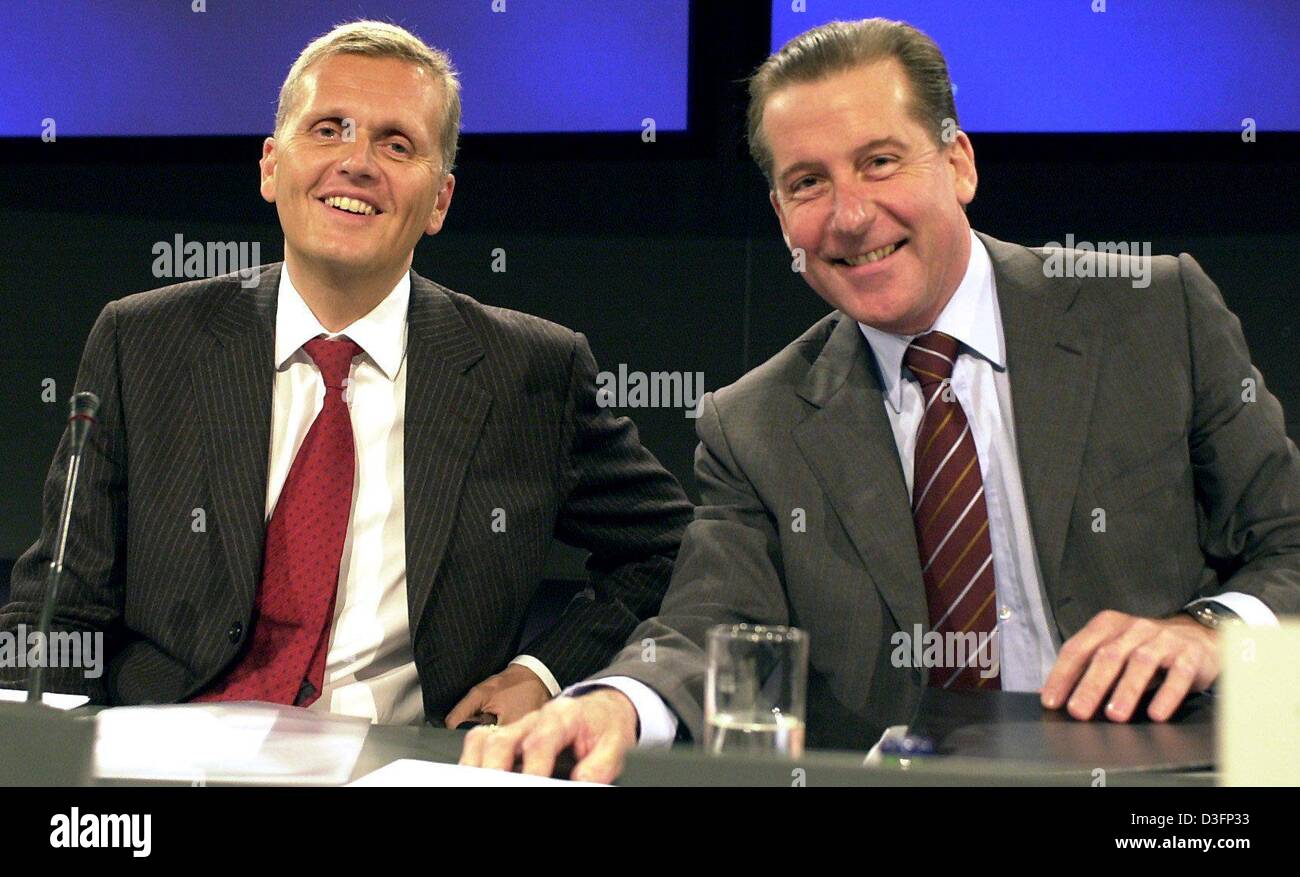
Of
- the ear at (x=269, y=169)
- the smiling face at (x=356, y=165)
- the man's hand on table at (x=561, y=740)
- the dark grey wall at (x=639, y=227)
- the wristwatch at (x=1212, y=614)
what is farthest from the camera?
the dark grey wall at (x=639, y=227)

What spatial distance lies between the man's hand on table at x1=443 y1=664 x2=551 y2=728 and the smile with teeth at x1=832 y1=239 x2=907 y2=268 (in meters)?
0.78

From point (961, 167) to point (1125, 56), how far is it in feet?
5.69

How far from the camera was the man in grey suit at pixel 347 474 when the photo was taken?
1951mm

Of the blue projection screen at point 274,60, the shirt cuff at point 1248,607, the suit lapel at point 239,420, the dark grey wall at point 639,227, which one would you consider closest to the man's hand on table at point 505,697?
the suit lapel at point 239,420

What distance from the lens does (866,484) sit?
179cm

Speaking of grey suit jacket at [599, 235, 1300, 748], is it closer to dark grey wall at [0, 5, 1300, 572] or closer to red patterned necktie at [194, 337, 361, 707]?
red patterned necktie at [194, 337, 361, 707]

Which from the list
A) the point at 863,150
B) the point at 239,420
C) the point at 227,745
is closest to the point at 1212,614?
the point at 863,150

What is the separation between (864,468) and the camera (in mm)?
1803

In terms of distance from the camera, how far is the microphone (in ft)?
4.07

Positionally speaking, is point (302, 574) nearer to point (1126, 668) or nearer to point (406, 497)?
point (406, 497)

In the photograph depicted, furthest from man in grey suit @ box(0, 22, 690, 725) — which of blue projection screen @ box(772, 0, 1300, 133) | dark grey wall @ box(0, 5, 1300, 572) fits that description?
blue projection screen @ box(772, 0, 1300, 133)

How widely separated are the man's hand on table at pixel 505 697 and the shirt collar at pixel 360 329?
0.50m

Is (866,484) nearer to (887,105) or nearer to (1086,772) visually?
(887,105)

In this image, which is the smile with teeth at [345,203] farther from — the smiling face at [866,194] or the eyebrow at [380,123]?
the smiling face at [866,194]
